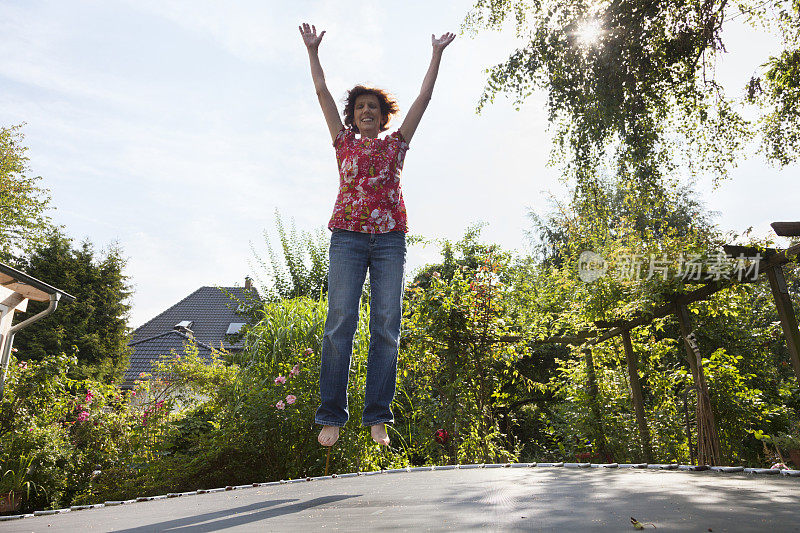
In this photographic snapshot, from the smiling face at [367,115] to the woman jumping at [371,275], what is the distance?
0.33 feet

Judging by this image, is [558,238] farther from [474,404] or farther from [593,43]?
[474,404]

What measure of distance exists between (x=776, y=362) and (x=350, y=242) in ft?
26.2

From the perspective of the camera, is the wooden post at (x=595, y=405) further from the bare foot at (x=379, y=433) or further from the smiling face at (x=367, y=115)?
the smiling face at (x=367, y=115)

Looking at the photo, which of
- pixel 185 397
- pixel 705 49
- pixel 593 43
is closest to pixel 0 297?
pixel 185 397

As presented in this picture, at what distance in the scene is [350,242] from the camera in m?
1.80

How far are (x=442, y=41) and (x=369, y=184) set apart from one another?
2.05 ft

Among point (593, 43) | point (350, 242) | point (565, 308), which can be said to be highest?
point (593, 43)

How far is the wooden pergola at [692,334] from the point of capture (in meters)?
3.01

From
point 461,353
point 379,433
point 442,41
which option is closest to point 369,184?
point 442,41

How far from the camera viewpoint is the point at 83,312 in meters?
10.5

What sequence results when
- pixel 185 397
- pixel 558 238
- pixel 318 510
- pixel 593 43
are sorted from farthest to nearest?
pixel 558 238 → pixel 185 397 → pixel 593 43 → pixel 318 510

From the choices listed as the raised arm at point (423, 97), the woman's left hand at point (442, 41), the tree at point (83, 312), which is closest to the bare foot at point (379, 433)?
the raised arm at point (423, 97)

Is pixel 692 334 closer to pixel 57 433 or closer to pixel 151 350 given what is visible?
pixel 57 433
